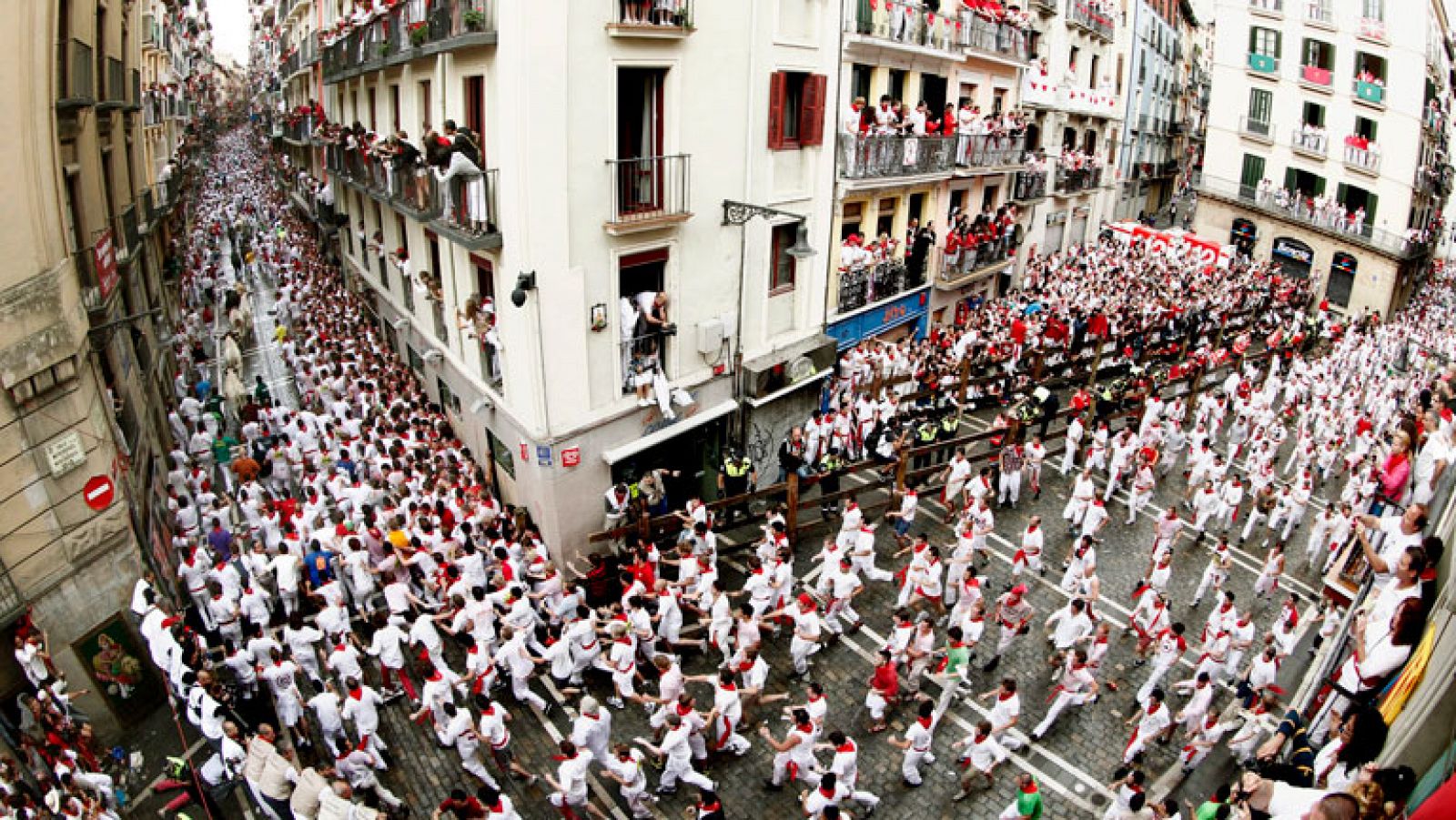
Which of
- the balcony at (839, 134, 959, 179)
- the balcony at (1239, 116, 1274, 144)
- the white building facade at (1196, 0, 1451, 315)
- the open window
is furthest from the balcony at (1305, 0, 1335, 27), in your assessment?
the open window

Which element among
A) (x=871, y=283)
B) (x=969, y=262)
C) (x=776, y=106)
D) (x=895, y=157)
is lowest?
(x=871, y=283)

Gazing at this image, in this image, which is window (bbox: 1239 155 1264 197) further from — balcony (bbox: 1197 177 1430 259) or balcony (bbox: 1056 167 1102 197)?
balcony (bbox: 1056 167 1102 197)

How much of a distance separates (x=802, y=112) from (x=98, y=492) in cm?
1330

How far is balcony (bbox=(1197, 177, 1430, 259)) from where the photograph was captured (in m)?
33.4

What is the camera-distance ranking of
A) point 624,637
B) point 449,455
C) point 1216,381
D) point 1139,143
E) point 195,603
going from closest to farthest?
point 624,637 < point 195,603 < point 449,455 < point 1216,381 < point 1139,143

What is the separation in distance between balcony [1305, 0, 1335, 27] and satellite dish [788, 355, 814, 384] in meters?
33.5

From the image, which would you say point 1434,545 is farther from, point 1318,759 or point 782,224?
point 782,224

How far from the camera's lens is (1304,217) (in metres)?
36.4

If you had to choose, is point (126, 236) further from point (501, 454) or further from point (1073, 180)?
point (1073, 180)

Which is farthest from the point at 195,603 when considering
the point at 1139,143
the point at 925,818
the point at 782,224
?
the point at 1139,143

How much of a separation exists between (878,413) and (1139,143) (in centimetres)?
3532

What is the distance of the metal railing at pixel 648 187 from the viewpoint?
12.9m

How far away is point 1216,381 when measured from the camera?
2272cm

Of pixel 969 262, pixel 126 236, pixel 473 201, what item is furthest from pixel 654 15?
pixel 969 262
